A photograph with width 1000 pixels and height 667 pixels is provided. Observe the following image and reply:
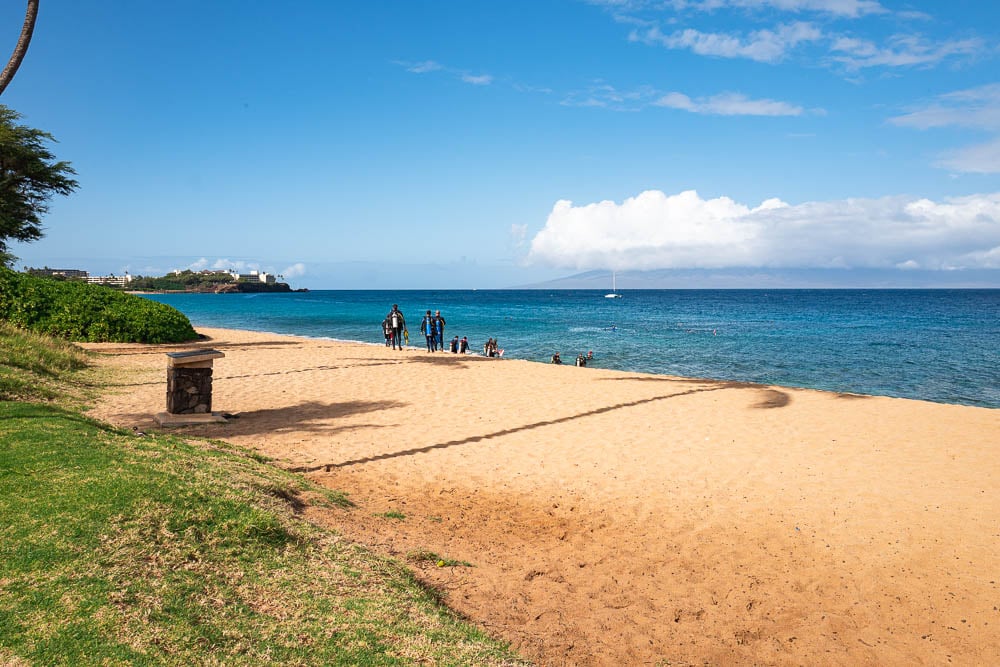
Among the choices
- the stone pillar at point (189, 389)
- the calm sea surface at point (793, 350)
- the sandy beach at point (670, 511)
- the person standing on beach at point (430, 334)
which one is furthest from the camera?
the person standing on beach at point (430, 334)

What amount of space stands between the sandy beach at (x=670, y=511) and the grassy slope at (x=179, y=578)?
77 cm

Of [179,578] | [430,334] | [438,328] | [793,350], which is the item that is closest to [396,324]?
[430,334]

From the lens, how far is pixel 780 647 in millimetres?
4965

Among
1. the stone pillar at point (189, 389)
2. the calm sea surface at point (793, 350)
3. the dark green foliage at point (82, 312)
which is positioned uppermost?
the dark green foliage at point (82, 312)

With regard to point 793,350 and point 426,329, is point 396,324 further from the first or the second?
point 793,350

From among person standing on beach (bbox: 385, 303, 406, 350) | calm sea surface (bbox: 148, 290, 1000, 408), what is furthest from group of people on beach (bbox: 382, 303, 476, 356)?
calm sea surface (bbox: 148, 290, 1000, 408)

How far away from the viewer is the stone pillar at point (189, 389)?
1130 cm

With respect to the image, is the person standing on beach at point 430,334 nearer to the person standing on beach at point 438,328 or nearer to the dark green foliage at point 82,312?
the person standing on beach at point 438,328

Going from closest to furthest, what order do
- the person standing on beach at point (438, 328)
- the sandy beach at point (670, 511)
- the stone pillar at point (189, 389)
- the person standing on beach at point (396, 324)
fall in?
the sandy beach at point (670, 511) < the stone pillar at point (189, 389) < the person standing on beach at point (438, 328) < the person standing on beach at point (396, 324)

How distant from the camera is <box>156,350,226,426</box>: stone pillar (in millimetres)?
11297

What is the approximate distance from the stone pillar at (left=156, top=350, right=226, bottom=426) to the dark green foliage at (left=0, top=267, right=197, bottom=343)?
1384 centimetres

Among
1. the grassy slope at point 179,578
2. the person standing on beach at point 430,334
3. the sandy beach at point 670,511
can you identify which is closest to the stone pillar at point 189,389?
the sandy beach at point 670,511

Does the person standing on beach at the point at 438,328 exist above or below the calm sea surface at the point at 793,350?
above

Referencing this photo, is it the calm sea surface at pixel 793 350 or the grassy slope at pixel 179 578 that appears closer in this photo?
the grassy slope at pixel 179 578
